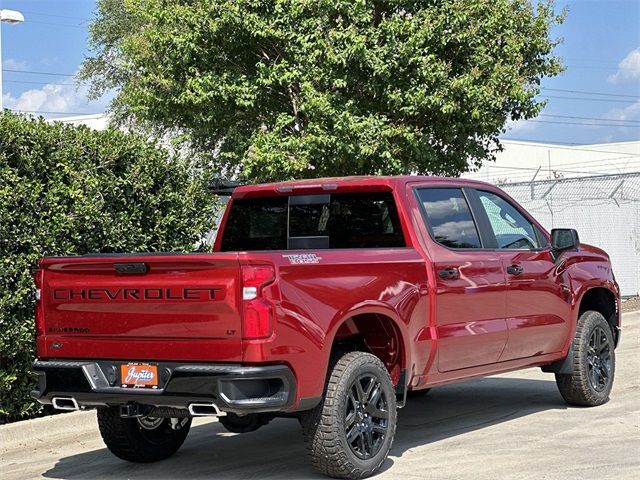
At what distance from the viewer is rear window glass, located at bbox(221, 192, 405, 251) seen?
7605 millimetres

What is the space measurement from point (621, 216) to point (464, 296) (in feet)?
43.6

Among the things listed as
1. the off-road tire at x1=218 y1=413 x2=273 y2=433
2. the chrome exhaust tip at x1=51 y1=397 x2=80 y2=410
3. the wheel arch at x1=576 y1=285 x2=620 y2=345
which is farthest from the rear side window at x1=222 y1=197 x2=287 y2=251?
the wheel arch at x1=576 y1=285 x2=620 y2=345

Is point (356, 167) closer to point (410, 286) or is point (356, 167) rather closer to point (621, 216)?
point (621, 216)

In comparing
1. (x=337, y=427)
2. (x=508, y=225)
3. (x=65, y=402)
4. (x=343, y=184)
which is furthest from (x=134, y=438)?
(x=508, y=225)

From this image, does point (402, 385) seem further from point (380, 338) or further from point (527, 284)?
point (527, 284)

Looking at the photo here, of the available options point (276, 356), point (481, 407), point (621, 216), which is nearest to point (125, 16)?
point (621, 216)

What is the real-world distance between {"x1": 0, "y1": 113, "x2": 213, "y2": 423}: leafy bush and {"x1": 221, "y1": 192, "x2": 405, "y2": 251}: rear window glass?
1853mm

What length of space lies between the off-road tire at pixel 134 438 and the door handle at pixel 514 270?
9.45ft

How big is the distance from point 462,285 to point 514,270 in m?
0.80

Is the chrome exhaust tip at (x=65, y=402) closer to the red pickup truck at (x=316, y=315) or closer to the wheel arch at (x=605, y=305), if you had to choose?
the red pickup truck at (x=316, y=315)

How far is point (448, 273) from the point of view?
24.8ft

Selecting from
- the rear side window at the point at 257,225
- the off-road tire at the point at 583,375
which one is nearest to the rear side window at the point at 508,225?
the off-road tire at the point at 583,375

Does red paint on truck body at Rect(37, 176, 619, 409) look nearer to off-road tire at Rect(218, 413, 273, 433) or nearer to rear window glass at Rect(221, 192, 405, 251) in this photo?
rear window glass at Rect(221, 192, 405, 251)

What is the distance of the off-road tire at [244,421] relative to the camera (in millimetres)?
7139
